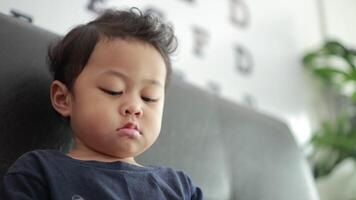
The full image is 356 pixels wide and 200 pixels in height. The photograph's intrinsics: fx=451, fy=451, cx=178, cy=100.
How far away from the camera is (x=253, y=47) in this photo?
1831 mm

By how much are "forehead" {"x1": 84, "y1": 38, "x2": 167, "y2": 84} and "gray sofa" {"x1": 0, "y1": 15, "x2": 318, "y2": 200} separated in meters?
0.13

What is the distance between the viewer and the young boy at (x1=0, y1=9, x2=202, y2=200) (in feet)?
2.22

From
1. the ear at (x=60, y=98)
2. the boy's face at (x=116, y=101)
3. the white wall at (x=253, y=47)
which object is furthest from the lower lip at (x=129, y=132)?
the white wall at (x=253, y=47)

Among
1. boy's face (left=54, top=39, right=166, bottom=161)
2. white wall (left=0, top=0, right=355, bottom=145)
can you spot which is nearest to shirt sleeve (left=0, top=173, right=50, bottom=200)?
boy's face (left=54, top=39, right=166, bottom=161)

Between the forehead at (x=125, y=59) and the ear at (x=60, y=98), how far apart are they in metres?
0.06

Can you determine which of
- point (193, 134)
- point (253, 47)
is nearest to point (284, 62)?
point (253, 47)

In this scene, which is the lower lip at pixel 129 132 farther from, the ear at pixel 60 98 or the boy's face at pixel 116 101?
the ear at pixel 60 98

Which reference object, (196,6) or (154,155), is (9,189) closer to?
(154,155)

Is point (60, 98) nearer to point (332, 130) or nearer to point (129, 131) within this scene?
point (129, 131)

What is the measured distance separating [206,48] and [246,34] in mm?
281

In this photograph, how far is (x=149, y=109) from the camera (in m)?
0.77

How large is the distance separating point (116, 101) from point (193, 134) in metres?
0.40

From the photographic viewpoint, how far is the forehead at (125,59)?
0.75 meters

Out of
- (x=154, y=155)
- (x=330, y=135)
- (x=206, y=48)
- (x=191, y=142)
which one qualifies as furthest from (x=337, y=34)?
(x=154, y=155)
